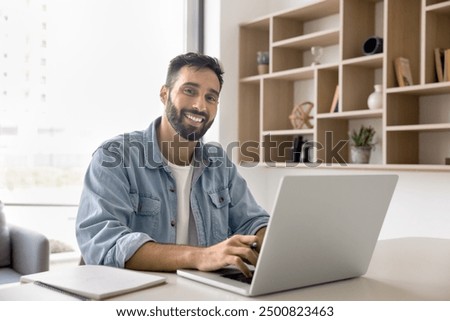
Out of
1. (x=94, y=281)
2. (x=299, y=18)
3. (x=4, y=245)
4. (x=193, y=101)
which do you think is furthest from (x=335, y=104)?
(x=94, y=281)

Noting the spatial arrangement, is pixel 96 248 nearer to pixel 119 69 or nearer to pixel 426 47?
pixel 426 47

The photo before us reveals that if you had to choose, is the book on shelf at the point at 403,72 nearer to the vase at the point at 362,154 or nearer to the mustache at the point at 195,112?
the vase at the point at 362,154

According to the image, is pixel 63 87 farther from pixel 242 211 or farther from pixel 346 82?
pixel 242 211

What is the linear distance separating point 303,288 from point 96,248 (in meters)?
0.58

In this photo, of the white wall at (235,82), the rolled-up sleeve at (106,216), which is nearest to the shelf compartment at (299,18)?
the white wall at (235,82)

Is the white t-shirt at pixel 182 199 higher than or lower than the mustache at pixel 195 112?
lower

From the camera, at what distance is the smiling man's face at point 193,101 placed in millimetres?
2016

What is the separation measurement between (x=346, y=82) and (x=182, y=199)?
1.75 m

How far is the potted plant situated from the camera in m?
3.29

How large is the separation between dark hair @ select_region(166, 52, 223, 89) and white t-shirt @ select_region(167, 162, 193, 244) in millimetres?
346

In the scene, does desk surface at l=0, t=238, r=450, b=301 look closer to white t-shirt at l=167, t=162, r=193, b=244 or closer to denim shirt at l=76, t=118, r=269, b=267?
denim shirt at l=76, t=118, r=269, b=267

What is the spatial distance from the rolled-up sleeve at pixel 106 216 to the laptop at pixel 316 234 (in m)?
0.21

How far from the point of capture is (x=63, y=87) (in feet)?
12.2
